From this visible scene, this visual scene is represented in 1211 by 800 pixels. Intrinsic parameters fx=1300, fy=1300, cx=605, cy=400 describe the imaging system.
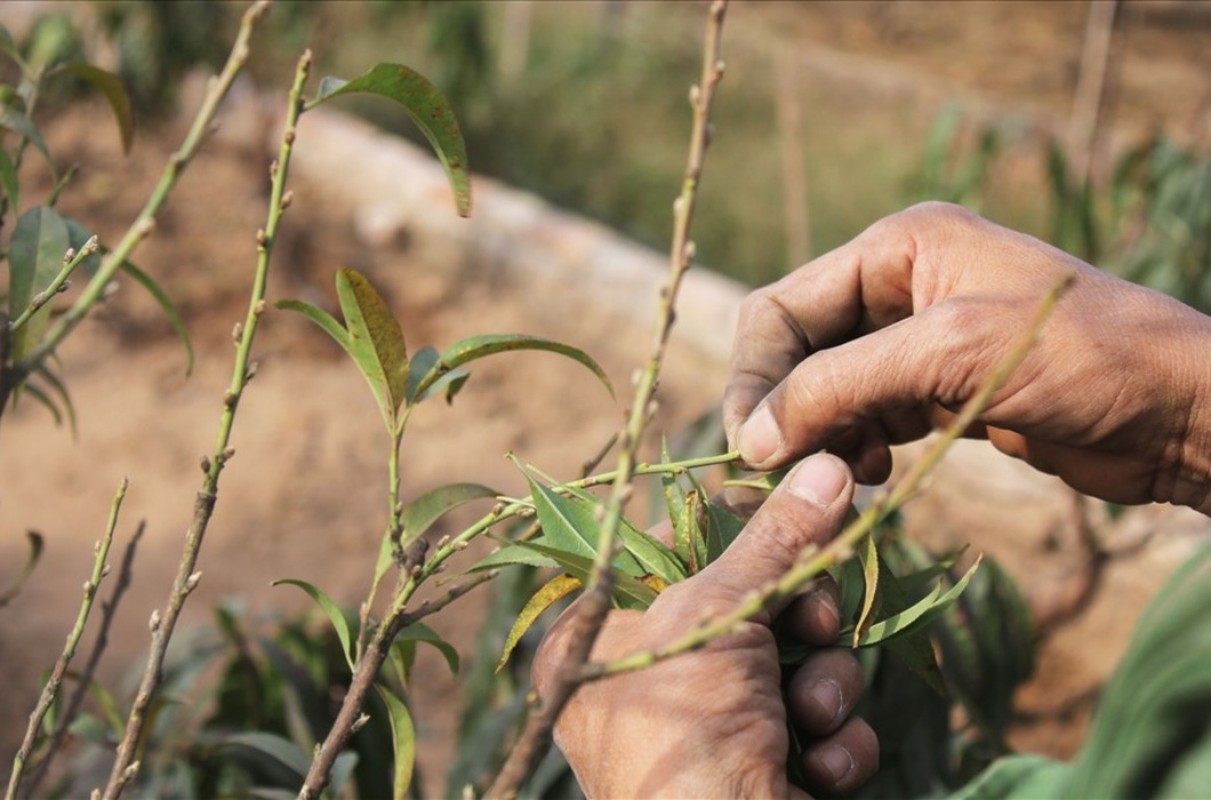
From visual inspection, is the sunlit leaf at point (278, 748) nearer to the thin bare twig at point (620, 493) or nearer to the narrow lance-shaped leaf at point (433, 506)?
the narrow lance-shaped leaf at point (433, 506)

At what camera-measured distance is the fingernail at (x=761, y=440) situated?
873mm

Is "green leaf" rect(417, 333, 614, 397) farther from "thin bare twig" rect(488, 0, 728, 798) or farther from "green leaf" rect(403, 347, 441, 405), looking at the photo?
"thin bare twig" rect(488, 0, 728, 798)

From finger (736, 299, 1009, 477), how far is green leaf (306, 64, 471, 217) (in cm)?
26

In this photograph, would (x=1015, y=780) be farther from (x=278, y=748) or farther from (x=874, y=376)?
(x=278, y=748)

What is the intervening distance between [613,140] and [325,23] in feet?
4.97

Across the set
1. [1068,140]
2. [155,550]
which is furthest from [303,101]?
[1068,140]

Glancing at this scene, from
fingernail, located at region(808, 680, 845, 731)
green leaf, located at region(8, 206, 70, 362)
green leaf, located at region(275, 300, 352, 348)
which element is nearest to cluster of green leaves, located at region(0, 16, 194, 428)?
green leaf, located at region(8, 206, 70, 362)

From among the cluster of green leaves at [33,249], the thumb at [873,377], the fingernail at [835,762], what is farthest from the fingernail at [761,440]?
the cluster of green leaves at [33,249]

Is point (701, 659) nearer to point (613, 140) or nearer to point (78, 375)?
point (78, 375)

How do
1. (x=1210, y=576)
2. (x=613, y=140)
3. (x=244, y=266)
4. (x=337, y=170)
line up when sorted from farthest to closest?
(x=613, y=140), (x=337, y=170), (x=244, y=266), (x=1210, y=576)

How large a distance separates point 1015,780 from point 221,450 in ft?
2.00

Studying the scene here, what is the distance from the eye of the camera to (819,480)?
76cm

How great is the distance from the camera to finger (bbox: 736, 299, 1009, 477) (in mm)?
873

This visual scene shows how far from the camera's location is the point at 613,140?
554 centimetres
